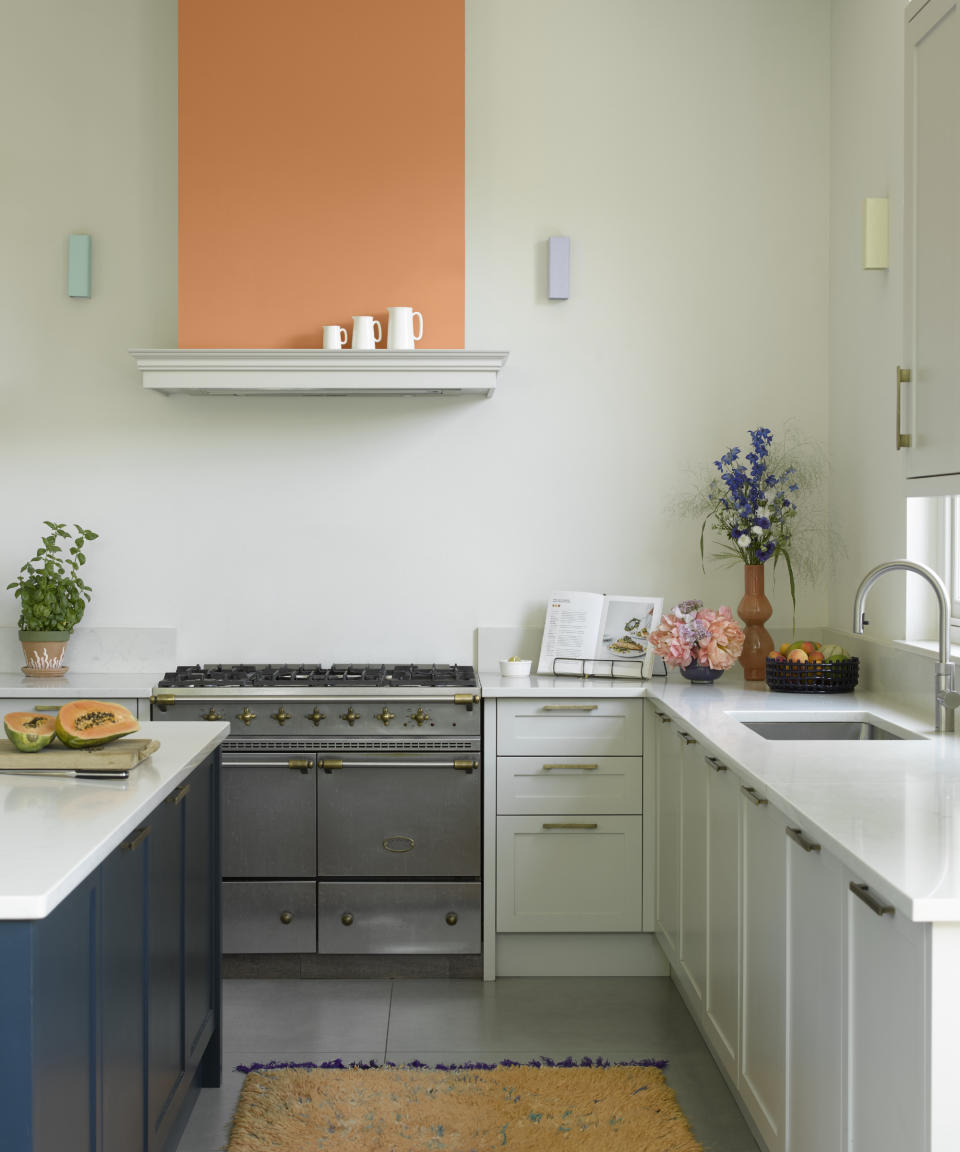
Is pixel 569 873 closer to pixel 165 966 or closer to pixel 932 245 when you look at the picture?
pixel 165 966

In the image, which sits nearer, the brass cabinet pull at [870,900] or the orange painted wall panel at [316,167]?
the brass cabinet pull at [870,900]

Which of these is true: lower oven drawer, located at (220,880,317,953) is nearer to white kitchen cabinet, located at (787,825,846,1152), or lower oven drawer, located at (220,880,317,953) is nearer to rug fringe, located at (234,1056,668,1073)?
rug fringe, located at (234,1056,668,1073)

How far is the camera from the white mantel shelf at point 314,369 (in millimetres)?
3689

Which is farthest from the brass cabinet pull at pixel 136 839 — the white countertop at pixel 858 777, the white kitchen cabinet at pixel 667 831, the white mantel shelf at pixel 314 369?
the white mantel shelf at pixel 314 369

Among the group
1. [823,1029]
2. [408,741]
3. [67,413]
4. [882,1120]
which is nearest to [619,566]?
[408,741]

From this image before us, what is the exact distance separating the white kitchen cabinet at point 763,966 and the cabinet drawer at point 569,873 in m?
1.15

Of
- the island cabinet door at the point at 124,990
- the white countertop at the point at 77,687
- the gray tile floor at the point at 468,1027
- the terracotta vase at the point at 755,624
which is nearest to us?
the island cabinet door at the point at 124,990

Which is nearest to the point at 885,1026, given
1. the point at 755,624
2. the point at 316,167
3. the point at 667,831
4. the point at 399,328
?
the point at 667,831

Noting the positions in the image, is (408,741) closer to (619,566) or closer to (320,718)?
(320,718)

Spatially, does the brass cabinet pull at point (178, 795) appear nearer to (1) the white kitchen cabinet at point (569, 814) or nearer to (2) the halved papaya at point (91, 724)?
(2) the halved papaya at point (91, 724)

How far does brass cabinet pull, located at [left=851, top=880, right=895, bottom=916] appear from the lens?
164cm

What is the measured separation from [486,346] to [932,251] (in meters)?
1.96

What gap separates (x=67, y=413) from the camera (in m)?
4.12

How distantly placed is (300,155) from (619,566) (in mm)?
1807
